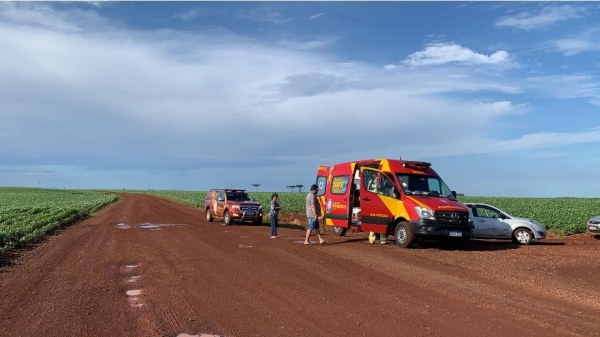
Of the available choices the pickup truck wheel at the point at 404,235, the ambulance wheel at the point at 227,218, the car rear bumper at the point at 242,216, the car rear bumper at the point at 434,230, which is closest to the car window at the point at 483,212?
the car rear bumper at the point at 434,230

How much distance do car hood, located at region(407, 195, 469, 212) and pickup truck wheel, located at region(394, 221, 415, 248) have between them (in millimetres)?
776

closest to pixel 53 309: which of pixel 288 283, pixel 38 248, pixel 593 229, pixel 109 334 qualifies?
pixel 109 334

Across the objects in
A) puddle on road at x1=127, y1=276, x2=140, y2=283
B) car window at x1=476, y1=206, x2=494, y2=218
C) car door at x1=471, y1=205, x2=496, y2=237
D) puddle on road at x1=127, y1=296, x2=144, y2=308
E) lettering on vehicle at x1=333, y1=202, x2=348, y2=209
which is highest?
lettering on vehicle at x1=333, y1=202, x2=348, y2=209

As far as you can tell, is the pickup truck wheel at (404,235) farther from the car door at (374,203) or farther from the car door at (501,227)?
the car door at (501,227)

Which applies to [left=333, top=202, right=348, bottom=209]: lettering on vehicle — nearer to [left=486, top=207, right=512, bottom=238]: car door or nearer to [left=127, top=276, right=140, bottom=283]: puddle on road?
[left=486, top=207, right=512, bottom=238]: car door

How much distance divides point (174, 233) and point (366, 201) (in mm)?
7864

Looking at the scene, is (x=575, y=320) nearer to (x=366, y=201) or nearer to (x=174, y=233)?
(x=366, y=201)

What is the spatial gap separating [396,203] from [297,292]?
7.52 metres

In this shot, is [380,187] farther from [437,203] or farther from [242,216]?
[242,216]

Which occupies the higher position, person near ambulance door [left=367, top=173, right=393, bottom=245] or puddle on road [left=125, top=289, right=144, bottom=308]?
person near ambulance door [left=367, top=173, right=393, bottom=245]

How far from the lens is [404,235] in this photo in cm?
1509

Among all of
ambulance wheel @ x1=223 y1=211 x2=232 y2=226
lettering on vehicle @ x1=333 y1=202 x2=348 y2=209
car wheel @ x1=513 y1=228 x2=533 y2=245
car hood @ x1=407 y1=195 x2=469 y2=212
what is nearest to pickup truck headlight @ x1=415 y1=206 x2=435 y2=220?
car hood @ x1=407 y1=195 x2=469 y2=212

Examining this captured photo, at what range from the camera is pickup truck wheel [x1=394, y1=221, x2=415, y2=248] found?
14859 millimetres

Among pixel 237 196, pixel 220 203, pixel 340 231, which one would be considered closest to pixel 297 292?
pixel 340 231
